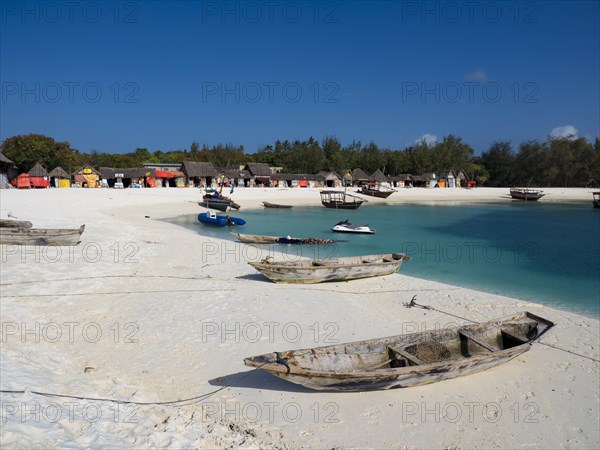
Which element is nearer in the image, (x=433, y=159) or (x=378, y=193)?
(x=378, y=193)

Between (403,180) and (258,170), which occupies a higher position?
(258,170)

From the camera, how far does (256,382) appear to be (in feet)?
19.9

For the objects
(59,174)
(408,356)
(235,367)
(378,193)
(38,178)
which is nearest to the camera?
(408,356)

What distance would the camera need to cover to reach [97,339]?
7301 millimetres

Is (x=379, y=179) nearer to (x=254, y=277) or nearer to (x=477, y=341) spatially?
(x=254, y=277)

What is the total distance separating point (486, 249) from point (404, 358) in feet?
57.2

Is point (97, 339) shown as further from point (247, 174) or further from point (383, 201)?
point (247, 174)

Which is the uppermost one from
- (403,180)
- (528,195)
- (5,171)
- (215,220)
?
(403,180)

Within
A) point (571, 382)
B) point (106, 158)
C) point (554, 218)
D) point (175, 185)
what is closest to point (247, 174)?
point (175, 185)

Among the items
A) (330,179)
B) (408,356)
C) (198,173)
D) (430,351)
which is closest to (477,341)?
(430,351)

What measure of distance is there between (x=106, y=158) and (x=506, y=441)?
8919 centimetres

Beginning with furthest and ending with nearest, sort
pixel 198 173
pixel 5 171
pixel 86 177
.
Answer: pixel 198 173 < pixel 86 177 < pixel 5 171

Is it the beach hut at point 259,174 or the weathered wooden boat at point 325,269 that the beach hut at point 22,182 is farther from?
the weathered wooden boat at point 325,269

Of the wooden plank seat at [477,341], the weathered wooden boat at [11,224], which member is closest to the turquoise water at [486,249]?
the wooden plank seat at [477,341]
